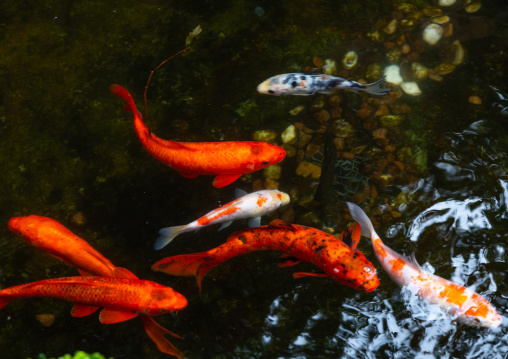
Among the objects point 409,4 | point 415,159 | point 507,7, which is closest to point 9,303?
point 415,159

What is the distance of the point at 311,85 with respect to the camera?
464 cm

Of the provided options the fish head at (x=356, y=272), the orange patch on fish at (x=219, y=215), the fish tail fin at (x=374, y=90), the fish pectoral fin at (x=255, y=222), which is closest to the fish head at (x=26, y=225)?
the orange patch on fish at (x=219, y=215)

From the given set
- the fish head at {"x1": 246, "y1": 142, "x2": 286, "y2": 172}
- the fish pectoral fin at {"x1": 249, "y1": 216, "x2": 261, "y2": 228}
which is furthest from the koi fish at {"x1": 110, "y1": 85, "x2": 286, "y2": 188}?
the fish pectoral fin at {"x1": 249, "y1": 216, "x2": 261, "y2": 228}

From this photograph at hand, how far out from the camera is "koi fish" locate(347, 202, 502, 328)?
11.5ft

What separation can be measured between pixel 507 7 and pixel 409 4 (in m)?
1.18

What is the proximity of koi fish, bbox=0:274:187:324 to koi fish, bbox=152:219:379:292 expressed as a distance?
268 mm

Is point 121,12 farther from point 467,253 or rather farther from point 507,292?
point 507,292

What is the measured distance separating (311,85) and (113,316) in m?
3.16

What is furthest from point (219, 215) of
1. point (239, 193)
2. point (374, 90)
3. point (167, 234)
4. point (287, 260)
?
point (374, 90)

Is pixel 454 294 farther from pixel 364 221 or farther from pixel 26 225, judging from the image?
pixel 26 225

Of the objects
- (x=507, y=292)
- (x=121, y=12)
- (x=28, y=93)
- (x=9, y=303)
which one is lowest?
(x=9, y=303)

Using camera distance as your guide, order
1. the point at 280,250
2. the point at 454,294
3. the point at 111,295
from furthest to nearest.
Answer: the point at 280,250
the point at 111,295
the point at 454,294

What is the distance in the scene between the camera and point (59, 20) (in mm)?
5508

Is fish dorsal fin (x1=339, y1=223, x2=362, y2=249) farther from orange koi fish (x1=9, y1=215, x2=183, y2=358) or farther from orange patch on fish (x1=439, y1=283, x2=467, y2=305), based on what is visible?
orange koi fish (x1=9, y1=215, x2=183, y2=358)
